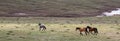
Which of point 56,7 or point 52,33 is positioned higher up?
point 56,7

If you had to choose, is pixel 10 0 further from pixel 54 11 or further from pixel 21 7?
pixel 54 11

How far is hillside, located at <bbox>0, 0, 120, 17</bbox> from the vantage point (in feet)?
263

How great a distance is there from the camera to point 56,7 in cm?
8856

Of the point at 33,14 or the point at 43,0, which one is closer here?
the point at 33,14

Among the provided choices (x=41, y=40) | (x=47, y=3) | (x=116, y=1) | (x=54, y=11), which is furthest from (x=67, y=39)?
(x=116, y=1)

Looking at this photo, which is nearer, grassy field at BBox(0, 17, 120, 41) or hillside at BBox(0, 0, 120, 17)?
grassy field at BBox(0, 17, 120, 41)

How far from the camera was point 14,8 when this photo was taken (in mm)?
86000

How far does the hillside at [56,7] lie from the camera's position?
263 ft

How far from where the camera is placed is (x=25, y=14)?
77.9 metres

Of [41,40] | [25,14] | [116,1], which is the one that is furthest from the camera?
[116,1]

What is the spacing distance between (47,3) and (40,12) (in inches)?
445

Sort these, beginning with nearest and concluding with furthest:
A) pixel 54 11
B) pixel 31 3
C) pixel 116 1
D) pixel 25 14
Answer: pixel 25 14
pixel 54 11
pixel 31 3
pixel 116 1

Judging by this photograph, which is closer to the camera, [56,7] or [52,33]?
[52,33]

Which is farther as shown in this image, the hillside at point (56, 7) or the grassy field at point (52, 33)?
the hillside at point (56, 7)
